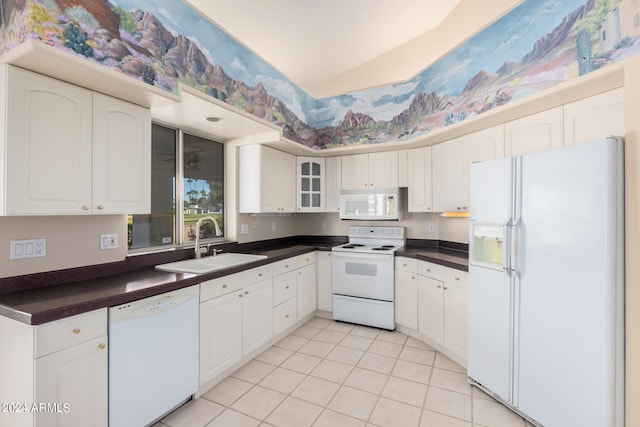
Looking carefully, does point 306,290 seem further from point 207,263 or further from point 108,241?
point 108,241

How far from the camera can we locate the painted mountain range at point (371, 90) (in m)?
1.58

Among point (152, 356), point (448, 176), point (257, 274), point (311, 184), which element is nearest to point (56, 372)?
point (152, 356)

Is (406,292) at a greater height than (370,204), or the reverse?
(370,204)

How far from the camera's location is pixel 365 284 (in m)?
3.47

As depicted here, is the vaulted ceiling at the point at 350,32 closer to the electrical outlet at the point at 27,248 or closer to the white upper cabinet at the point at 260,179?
the white upper cabinet at the point at 260,179

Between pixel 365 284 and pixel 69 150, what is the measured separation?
2969 millimetres

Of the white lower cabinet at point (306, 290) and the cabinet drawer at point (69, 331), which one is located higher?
the cabinet drawer at point (69, 331)

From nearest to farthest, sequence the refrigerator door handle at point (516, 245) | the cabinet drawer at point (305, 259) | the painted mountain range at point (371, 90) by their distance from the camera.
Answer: the painted mountain range at point (371, 90)
the refrigerator door handle at point (516, 245)
the cabinet drawer at point (305, 259)

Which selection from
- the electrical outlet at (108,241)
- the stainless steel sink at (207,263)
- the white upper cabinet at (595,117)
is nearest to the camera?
the white upper cabinet at (595,117)

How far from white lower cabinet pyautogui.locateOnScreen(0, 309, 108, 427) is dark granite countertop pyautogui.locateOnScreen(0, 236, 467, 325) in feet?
0.21

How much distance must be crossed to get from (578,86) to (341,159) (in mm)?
2605

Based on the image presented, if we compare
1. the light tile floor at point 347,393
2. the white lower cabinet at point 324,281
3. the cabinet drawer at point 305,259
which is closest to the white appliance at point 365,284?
the white lower cabinet at point 324,281

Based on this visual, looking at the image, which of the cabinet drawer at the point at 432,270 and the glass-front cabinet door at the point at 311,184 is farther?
the glass-front cabinet door at the point at 311,184

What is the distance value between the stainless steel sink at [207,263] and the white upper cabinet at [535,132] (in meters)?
2.47
